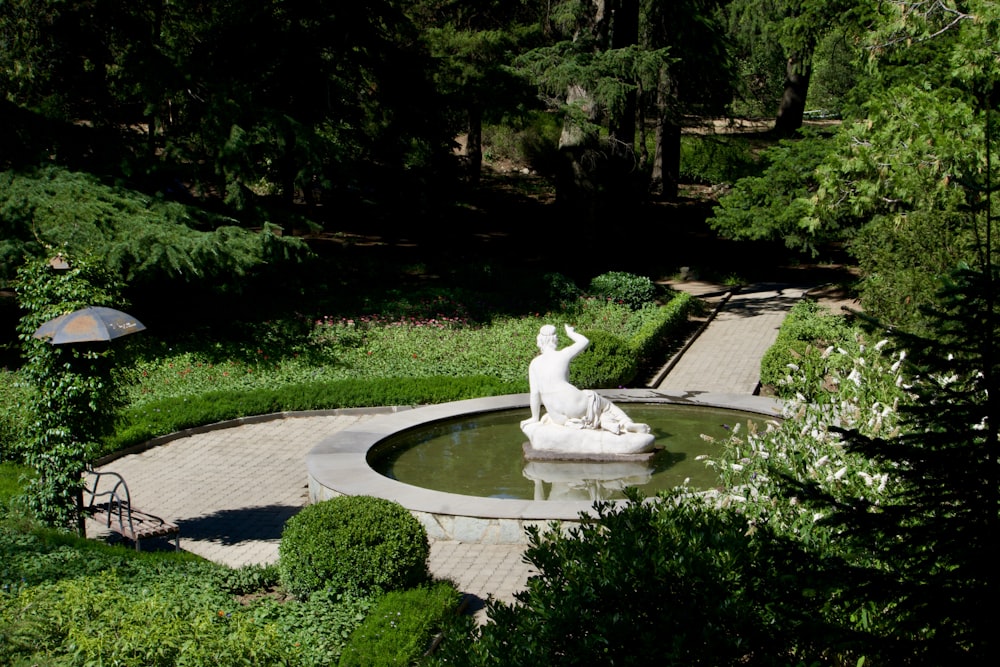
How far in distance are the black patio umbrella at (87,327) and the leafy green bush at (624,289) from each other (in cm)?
1544

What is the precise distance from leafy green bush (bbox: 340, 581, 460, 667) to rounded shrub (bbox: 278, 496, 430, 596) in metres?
0.22

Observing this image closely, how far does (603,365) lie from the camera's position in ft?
54.2

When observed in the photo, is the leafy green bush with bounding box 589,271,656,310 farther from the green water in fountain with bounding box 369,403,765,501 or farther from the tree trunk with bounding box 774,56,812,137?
the tree trunk with bounding box 774,56,812,137

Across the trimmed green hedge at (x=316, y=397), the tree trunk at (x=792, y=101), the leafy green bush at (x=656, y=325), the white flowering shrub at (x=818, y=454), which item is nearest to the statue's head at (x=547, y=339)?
the white flowering shrub at (x=818, y=454)

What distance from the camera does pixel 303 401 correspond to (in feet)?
52.2

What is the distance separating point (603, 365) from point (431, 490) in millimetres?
6141

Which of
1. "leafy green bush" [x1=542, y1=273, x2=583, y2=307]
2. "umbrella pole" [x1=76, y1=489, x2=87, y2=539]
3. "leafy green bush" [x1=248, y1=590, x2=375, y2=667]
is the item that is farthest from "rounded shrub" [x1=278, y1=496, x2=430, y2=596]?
"leafy green bush" [x1=542, y1=273, x2=583, y2=307]

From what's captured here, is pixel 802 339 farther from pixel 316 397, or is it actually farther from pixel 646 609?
pixel 646 609

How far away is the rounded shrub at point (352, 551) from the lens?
8.14 meters

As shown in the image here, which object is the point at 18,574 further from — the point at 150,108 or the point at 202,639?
the point at 150,108

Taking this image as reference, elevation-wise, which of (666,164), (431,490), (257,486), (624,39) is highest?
(624,39)

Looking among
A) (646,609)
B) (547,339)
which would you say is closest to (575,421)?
(547,339)

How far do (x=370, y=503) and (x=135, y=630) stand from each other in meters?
2.92

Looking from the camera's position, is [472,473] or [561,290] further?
[561,290]
